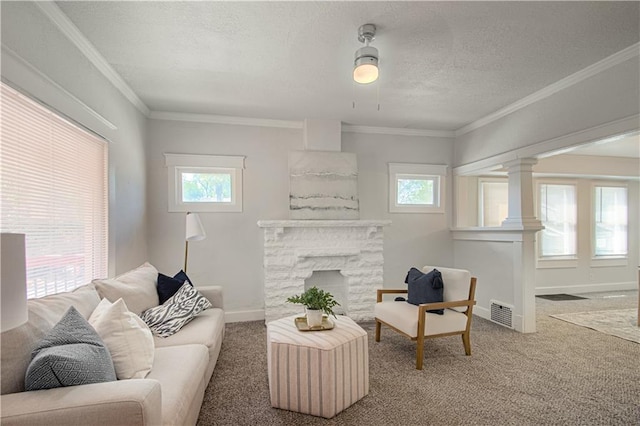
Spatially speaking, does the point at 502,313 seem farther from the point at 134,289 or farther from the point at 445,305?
the point at 134,289

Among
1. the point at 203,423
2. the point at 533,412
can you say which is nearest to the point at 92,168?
the point at 203,423

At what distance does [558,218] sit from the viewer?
6.04 meters

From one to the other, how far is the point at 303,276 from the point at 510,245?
8.35ft

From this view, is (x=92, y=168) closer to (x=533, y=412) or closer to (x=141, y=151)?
(x=141, y=151)

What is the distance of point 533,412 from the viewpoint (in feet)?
6.97

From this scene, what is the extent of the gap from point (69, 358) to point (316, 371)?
4.34 feet

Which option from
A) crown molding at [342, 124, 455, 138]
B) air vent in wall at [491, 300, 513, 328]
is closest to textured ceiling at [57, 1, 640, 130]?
crown molding at [342, 124, 455, 138]

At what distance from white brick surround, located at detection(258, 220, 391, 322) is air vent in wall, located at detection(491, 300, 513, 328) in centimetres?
144

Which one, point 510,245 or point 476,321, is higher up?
point 510,245

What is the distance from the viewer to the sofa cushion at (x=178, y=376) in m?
1.49

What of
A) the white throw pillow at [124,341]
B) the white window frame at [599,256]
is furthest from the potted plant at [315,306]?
the white window frame at [599,256]

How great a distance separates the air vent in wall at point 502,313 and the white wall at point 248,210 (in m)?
1.13

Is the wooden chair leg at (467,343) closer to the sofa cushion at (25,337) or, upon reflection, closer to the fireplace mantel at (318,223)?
the fireplace mantel at (318,223)

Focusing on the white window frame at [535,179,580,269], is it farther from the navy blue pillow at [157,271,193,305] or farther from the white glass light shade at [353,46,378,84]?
the navy blue pillow at [157,271,193,305]
